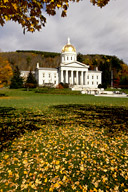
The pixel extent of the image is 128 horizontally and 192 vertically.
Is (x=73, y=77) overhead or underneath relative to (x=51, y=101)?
overhead

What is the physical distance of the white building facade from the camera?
71.0m

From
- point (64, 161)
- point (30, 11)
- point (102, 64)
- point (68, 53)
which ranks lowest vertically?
point (64, 161)

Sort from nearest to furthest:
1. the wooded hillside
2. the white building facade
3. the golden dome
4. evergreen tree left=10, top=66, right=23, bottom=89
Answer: evergreen tree left=10, top=66, right=23, bottom=89 → the white building facade → the golden dome → the wooded hillside

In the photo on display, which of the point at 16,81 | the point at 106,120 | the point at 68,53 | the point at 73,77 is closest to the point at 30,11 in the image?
the point at 106,120

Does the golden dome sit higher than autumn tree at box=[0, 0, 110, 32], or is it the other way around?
the golden dome

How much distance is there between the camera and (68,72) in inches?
2970

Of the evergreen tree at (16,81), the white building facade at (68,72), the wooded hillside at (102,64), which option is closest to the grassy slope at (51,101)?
the evergreen tree at (16,81)

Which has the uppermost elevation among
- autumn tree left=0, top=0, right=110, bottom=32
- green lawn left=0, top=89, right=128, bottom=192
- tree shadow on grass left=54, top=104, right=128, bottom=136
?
autumn tree left=0, top=0, right=110, bottom=32

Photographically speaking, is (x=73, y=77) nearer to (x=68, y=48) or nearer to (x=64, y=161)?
(x=68, y=48)

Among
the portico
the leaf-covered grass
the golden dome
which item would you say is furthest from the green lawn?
the golden dome

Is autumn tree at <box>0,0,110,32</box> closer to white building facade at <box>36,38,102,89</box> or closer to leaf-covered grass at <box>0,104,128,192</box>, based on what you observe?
leaf-covered grass at <box>0,104,128,192</box>

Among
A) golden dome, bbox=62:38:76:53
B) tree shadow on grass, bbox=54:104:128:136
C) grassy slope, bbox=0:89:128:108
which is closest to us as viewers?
tree shadow on grass, bbox=54:104:128:136

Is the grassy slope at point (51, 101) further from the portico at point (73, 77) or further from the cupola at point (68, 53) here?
the cupola at point (68, 53)

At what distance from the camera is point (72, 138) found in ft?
18.1
